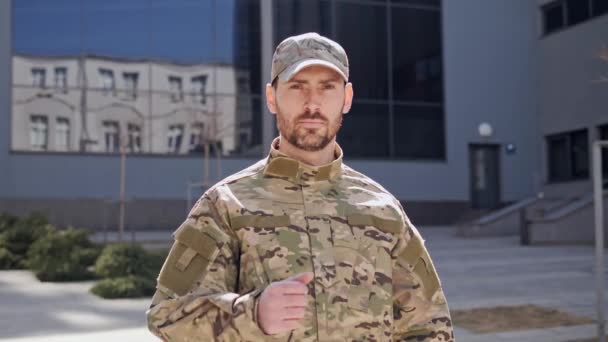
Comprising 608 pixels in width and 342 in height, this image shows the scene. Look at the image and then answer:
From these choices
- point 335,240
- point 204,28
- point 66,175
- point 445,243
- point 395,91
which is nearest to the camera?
point 335,240

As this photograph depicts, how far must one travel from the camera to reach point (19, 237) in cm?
1416

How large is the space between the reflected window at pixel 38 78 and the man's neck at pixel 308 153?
22.5 metres

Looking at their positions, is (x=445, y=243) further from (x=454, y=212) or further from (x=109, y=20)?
(x=109, y=20)

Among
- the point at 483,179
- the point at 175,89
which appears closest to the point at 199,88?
the point at 175,89

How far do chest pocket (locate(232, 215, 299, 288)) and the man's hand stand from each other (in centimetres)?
24

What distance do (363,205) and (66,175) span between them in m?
22.1

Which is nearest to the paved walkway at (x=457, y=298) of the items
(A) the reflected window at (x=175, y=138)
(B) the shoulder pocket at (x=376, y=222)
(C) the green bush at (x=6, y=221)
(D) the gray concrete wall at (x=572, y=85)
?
(C) the green bush at (x=6, y=221)

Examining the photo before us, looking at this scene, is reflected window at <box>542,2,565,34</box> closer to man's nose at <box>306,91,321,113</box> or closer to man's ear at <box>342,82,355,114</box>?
man's ear at <box>342,82,355,114</box>

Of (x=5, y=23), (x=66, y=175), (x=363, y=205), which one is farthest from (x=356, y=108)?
(x=363, y=205)

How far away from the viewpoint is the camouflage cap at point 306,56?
1.95 m

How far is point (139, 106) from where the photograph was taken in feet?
77.3

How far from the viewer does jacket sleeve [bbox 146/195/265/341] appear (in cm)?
169

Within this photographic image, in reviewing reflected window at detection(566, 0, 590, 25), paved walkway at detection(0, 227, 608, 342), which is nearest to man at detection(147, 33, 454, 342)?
paved walkway at detection(0, 227, 608, 342)

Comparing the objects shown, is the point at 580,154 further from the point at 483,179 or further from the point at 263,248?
the point at 263,248
